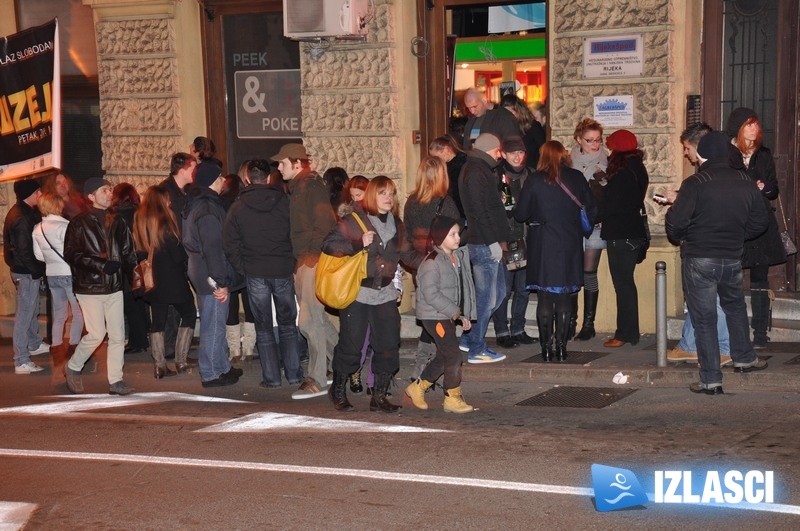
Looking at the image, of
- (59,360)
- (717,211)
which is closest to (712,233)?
(717,211)

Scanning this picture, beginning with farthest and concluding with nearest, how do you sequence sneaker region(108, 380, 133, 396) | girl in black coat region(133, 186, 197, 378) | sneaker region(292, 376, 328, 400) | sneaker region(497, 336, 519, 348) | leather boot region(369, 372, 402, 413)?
sneaker region(497, 336, 519, 348) < girl in black coat region(133, 186, 197, 378) < sneaker region(108, 380, 133, 396) < sneaker region(292, 376, 328, 400) < leather boot region(369, 372, 402, 413)

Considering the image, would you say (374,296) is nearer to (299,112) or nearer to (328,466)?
(328,466)

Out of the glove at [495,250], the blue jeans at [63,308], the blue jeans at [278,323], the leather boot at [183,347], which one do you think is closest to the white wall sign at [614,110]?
the glove at [495,250]

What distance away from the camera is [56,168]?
12.6 metres

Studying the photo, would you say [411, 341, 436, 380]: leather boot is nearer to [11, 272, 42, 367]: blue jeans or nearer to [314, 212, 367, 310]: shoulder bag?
[314, 212, 367, 310]: shoulder bag

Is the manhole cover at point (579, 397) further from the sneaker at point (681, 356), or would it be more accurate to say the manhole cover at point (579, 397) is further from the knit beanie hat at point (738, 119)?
the knit beanie hat at point (738, 119)

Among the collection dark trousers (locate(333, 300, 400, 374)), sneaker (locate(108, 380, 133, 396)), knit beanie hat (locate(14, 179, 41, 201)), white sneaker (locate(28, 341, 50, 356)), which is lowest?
white sneaker (locate(28, 341, 50, 356))

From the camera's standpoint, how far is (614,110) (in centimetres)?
1187

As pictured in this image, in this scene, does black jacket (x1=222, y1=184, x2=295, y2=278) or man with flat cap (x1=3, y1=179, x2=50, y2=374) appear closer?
black jacket (x1=222, y1=184, x2=295, y2=278)

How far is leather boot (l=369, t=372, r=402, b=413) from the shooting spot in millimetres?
9234

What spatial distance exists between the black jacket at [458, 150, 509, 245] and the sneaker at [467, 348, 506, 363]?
1.05m

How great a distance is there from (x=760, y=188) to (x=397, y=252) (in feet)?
10.8

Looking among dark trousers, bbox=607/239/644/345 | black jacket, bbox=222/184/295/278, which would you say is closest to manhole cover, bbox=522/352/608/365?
dark trousers, bbox=607/239/644/345

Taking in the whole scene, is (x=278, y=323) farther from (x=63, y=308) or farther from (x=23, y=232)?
(x=23, y=232)
